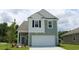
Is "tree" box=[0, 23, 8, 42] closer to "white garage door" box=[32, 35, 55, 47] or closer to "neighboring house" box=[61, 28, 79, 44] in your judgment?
"white garage door" box=[32, 35, 55, 47]

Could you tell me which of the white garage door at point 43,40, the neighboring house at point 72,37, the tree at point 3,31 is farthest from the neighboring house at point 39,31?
the neighboring house at point 72,37

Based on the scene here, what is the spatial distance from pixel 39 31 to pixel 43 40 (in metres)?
1.79

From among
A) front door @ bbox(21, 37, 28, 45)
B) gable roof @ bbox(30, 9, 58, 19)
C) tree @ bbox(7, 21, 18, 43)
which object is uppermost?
gable roof @ bbox(30, 9, 58, 19)

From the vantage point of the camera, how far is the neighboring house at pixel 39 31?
2812 centimetres

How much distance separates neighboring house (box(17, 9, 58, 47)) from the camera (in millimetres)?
28125

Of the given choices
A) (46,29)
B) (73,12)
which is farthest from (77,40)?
(73,12)

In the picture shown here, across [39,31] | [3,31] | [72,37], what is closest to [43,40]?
[39,31]

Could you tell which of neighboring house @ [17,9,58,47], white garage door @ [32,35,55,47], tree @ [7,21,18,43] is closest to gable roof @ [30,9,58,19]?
neighboring house @ [17,9,58,47]

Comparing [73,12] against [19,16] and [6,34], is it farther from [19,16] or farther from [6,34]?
[6,34]

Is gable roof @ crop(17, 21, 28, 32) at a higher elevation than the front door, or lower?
higher

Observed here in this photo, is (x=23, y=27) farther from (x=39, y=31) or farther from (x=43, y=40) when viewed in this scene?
(x=43, y=40)

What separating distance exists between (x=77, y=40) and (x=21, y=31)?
23.5ft
